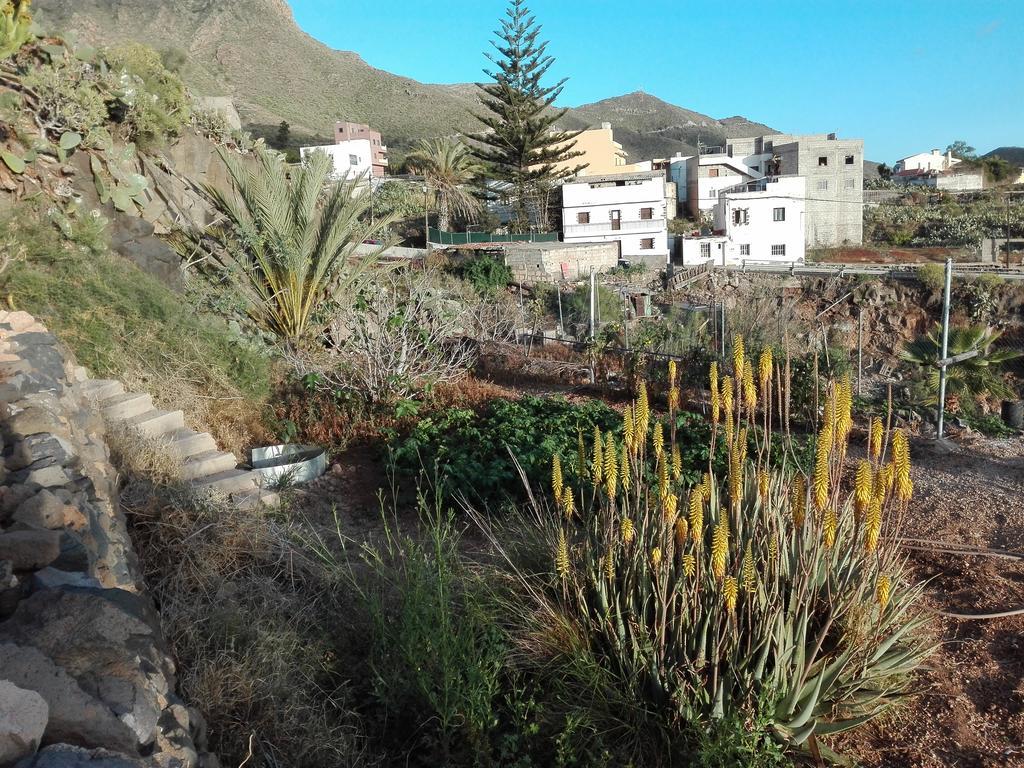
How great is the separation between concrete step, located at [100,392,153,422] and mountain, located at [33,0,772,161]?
4040 centimetres

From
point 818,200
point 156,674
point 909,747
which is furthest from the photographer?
point 818,200

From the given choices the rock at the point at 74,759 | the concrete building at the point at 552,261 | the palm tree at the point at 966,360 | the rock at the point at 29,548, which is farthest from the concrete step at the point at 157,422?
the concrete building at the point at 552,261

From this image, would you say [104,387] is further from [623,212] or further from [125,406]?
[623,212]

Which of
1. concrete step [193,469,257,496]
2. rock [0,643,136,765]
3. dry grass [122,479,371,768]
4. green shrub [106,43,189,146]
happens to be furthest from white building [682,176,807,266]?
rock [0,643,136,765]

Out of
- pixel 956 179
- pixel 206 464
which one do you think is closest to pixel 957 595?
pixel 206 464

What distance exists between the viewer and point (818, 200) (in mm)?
39000

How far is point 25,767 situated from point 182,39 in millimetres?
61435

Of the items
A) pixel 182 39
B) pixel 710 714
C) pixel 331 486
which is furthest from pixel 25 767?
pixel 182 39

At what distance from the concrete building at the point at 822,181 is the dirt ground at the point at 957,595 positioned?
35255mm

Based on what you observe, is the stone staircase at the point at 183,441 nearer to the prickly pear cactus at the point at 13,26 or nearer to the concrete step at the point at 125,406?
the concrete step at the point at 125,406

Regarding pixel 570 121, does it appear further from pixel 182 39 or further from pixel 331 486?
pixel 331 486

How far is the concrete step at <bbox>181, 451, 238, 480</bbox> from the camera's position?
439 centimetres

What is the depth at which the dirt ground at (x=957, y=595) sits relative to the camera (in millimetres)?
2574

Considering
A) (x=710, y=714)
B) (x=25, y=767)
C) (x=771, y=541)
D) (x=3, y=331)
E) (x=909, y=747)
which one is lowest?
(x=909, y=747)
